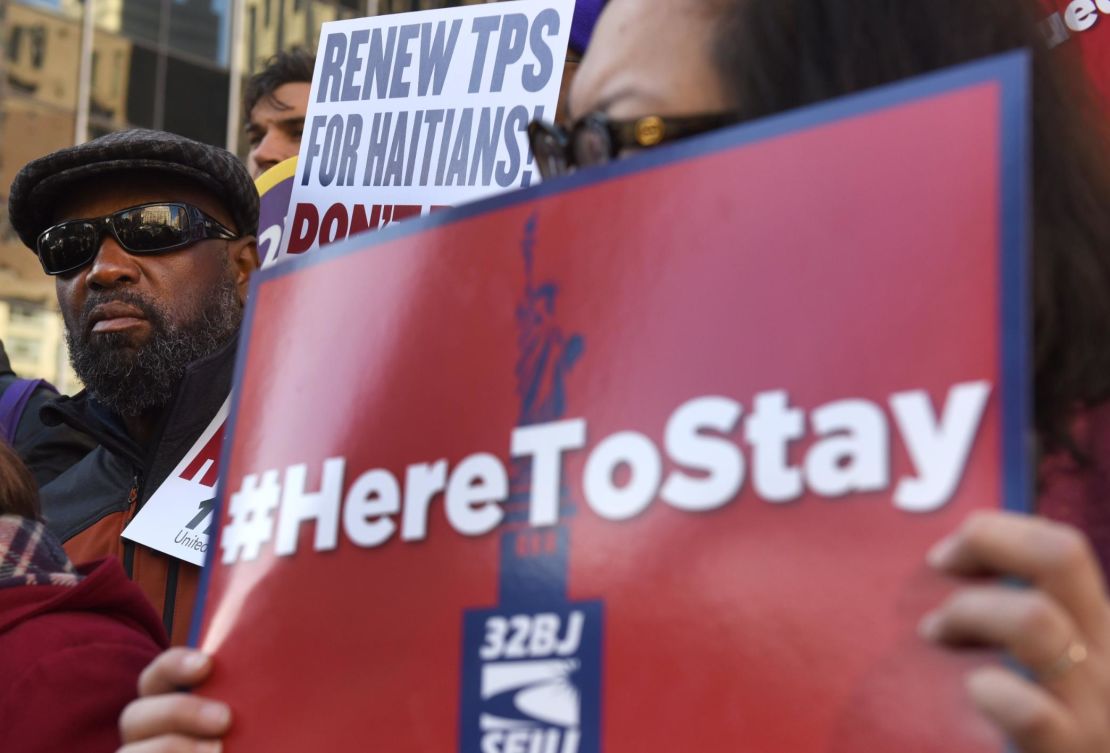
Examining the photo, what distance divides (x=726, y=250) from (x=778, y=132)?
9 centimetres

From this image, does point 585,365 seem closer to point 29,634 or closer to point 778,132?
point 778,132

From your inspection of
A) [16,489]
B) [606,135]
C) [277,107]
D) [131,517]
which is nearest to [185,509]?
[131,517]

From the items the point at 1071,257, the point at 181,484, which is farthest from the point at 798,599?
the point at 181,484

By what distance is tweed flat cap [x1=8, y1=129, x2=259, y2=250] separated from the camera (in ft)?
9.58

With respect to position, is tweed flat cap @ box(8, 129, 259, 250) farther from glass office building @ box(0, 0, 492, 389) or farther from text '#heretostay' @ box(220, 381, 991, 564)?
glass office building @ box(0, 0, 492, 389)

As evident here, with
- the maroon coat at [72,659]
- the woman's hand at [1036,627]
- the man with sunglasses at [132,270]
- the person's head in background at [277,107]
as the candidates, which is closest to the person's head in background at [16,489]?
the maroon coat at [72,659]

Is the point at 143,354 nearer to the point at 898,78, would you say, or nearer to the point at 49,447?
the point at 49,447

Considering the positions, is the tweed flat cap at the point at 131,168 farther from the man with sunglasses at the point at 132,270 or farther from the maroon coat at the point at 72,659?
the maroon coat at the point at 72,659

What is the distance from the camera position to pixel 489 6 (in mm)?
2674

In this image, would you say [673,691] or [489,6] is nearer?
[673,691]

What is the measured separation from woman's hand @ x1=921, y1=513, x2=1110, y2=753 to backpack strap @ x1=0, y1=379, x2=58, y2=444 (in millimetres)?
2510

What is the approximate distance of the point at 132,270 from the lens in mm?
2922

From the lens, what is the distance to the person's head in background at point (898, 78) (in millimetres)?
1147

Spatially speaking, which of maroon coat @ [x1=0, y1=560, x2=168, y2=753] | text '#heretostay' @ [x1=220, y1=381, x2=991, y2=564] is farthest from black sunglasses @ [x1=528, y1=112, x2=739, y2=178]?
maroon coat @ [x1=0, y1=560, x2=168, y2=753]
